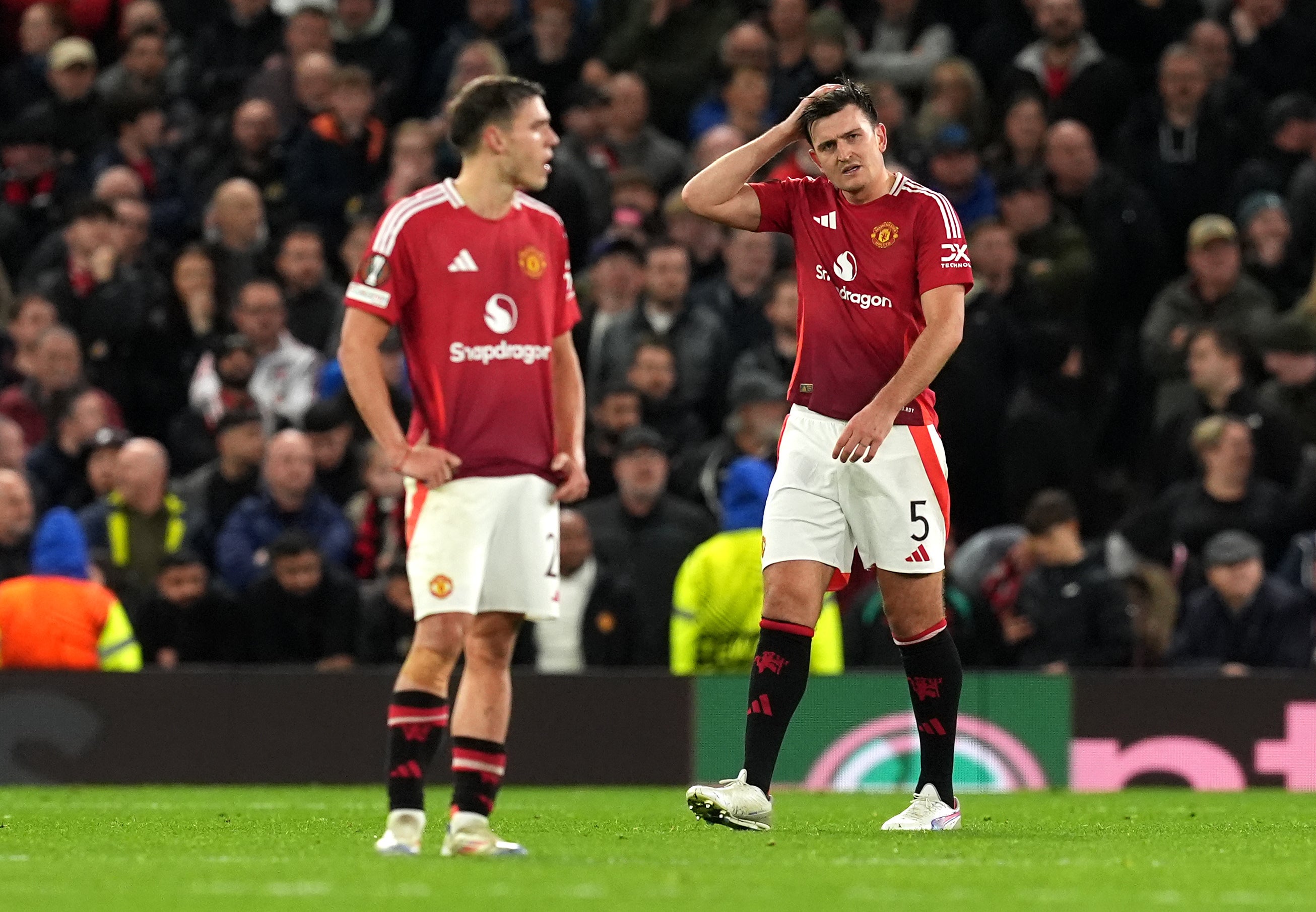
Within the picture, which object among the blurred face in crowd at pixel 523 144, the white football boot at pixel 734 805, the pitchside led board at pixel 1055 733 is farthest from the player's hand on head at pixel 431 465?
the pitchside led board at pixel 1055 733

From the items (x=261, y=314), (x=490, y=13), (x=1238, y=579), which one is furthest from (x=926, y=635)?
(x=490, y=13)

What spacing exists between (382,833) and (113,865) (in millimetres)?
1549

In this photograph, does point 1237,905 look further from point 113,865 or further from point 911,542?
point 113,865

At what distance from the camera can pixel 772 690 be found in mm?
8477

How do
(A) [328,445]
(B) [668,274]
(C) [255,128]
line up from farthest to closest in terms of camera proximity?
(C) [255,128] → (B) [668,274] → (A) [328,445]

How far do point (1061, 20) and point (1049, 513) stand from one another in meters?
5.06

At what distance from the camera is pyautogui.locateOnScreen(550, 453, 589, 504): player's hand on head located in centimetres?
748

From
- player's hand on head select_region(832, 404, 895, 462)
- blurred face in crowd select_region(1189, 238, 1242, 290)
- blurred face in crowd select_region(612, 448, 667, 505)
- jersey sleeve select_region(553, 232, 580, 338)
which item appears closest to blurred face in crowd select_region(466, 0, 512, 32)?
blurred face in crowd select_region(612, 448, 667, 505)

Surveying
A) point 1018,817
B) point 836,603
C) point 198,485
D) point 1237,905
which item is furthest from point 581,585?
point 1237,905

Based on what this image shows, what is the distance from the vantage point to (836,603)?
14.1 metres

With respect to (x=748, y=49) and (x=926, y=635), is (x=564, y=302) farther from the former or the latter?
(x=748, y=49)

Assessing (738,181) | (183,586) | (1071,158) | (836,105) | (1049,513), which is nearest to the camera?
(836,105)

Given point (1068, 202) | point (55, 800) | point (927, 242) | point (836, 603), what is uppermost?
point (1068, 202)

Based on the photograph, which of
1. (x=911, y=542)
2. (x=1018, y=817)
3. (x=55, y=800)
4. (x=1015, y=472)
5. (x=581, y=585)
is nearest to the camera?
(x=911, y=542)
